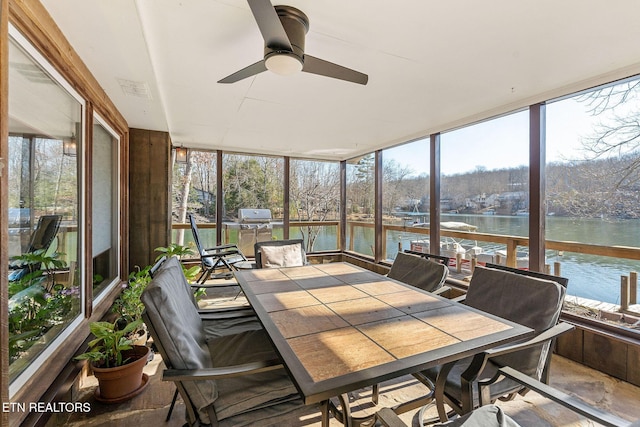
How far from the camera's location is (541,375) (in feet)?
5.66

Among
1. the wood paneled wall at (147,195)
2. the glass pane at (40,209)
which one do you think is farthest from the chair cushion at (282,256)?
the glass pane at (40,209)

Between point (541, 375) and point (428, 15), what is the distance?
2.26 m

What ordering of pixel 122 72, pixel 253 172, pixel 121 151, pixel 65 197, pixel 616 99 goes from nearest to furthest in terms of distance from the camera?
pixel 65 197 < pixel 122 72 < pixel 616 99 < pixel 121 151 < pixel 253 172

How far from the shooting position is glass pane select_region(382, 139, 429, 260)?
14.9 feet

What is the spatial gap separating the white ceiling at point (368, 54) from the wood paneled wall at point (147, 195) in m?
0.32

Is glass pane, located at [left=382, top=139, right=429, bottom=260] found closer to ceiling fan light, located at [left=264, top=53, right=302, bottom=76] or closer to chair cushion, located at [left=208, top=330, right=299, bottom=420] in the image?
ceiling fan light, located at [left=264, top=53, right=302, bottom=76]

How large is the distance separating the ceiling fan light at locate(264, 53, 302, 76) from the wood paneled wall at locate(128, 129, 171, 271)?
2.92 metres

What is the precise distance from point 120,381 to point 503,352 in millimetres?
2410

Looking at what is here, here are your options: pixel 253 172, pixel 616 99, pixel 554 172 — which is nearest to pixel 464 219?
pixel 554 172

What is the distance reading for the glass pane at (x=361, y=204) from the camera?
5754mm

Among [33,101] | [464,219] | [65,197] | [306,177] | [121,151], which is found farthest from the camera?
[306,177]

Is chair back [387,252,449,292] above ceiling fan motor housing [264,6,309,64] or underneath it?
underneath

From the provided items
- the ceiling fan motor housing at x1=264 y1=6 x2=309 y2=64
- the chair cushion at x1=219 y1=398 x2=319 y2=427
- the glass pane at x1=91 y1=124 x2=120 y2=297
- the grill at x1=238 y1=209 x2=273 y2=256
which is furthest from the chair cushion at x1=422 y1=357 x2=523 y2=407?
the grill at x1=238 y1=209 x2=273 y2=256

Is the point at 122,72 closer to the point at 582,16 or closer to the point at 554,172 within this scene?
the point at 582,16
